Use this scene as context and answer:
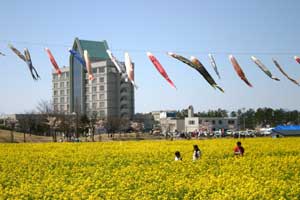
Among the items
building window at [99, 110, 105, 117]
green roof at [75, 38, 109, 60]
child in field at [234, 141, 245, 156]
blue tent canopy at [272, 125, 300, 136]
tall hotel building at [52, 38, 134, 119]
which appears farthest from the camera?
building window at [99, 110, 105, 117]

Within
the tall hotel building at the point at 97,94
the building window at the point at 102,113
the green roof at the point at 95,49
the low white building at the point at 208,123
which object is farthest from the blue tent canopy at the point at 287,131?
the building window at the point at 102,113

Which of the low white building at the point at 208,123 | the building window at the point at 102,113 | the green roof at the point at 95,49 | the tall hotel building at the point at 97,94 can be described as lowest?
the low white building at the point at 208,123

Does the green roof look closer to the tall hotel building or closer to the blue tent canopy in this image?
the tall hotel building

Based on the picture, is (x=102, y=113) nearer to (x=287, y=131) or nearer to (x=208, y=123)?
(x=208, y=123)

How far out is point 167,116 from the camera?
14588 centimetres

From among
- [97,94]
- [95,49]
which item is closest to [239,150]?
[95,49]

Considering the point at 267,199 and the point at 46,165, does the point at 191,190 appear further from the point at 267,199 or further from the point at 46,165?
the point at 46,165

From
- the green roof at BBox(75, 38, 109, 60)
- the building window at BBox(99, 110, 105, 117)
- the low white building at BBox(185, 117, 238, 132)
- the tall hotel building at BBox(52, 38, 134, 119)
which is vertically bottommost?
the low white building at BBox(185, 117, 238, 132)

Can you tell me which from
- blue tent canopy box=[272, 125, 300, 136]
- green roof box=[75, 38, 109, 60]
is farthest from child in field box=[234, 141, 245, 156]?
green roof box=[75, 38, 109, 60]

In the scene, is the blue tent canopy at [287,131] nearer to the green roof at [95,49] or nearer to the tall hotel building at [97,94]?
the green roof at [95,49]

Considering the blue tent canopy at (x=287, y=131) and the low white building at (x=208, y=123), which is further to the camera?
the low white building at (x=208, y=123)

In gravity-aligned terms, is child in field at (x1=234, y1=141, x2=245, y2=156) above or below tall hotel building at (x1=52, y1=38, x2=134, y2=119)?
below

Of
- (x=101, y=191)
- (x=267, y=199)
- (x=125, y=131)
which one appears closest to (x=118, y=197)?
(x=101, y=191)

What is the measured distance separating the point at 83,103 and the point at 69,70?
324 inches
